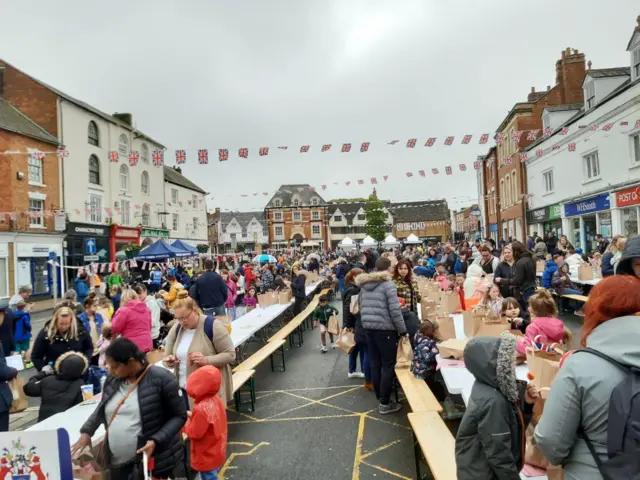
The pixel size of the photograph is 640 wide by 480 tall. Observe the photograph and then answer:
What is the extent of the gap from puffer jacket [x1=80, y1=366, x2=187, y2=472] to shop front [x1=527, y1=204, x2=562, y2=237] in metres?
24.3

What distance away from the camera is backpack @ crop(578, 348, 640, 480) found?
168 centimetres

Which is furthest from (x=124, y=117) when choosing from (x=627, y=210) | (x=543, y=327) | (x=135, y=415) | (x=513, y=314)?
(x=543, y=327)

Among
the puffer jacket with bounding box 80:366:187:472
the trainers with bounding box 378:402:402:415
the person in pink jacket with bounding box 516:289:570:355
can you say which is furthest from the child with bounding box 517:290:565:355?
the puffer jacket with bounding box 80:366:187:472

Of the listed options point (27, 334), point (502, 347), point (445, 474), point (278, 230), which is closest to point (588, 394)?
point (502, 347)

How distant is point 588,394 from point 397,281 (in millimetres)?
4955

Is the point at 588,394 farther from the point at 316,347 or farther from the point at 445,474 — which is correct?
the point at 316,347

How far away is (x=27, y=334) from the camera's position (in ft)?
29.2

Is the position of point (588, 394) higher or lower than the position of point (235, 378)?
higher

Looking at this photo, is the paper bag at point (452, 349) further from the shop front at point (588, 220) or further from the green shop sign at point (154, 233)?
the green shop sign at point (154, 233)

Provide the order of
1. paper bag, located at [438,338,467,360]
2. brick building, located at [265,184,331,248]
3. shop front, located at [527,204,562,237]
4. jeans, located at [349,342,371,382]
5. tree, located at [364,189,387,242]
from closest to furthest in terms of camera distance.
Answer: paper bag, located at [438,338,467,360], jeans, located at [349,342,371,382], shop front, located at [527,204,562,237], tree, located at [364,189,387,242], brick building, located at [265,184,331,248]

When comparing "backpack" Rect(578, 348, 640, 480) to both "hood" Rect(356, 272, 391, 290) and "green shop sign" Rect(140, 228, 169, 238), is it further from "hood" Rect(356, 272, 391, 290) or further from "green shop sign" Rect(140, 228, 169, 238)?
"green shop sign" Rect(140, 228, 169, 238)

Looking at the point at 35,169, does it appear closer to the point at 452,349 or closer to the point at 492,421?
the point at 452,349

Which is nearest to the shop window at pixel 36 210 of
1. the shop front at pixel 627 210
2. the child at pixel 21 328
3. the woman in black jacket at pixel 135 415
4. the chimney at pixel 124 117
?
the chimney at pixel 124 117

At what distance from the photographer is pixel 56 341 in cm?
488
